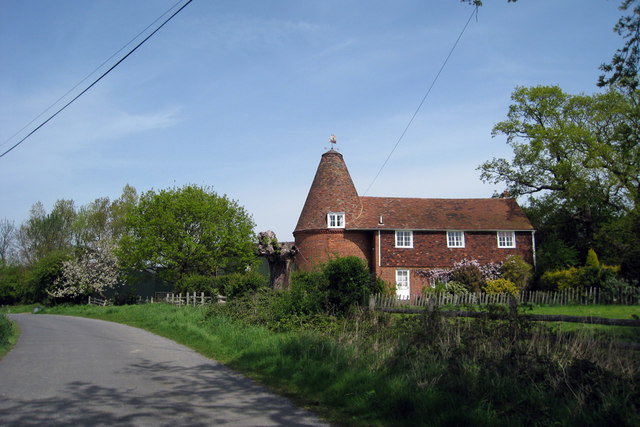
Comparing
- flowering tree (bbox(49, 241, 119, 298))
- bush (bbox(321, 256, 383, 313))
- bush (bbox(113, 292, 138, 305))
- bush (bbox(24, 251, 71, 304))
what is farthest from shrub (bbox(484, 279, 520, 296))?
bush (bbox(24, 251, 71, 304))

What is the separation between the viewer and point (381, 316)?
12320mm

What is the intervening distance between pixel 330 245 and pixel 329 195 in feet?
12.3

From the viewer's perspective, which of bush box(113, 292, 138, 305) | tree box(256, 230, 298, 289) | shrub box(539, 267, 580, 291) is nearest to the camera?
shrub box(539, 267, 580, 291)

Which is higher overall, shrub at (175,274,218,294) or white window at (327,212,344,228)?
white window at (327,212,344,228)

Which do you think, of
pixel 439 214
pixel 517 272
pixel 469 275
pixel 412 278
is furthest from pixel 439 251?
pixel 517 272

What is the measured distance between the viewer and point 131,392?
800 cm

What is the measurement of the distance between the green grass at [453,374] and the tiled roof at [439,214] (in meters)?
23.4

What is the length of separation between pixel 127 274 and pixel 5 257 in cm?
2648

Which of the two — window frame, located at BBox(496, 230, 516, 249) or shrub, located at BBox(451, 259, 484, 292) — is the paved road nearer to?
shrub, located at BBox(451, 259, 484, 292)

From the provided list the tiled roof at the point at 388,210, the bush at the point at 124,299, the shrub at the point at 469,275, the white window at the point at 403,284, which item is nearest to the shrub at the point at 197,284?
the tiled roof at the point at 388,210

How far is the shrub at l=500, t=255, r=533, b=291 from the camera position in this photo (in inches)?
1277

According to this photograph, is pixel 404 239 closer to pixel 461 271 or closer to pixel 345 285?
pixel 461 271

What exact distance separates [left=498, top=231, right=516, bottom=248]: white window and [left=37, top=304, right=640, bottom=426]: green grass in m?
25.6

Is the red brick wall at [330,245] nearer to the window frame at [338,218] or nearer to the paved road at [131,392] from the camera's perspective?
the window frame at [338,218]
